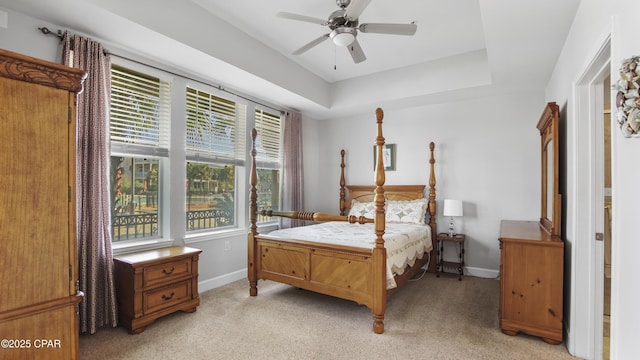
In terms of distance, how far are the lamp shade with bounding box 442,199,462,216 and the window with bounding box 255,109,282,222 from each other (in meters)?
2.44

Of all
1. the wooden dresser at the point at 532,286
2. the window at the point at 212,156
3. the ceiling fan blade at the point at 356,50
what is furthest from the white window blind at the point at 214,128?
the wooden dresser at the point at 532,286

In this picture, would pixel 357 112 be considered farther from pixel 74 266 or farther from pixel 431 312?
pixel 74 266

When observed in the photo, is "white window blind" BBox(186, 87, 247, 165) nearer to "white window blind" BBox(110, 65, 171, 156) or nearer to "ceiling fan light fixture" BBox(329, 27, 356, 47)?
"white window blind" BBox(110, 65, 171, 156)

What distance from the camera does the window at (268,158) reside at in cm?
461

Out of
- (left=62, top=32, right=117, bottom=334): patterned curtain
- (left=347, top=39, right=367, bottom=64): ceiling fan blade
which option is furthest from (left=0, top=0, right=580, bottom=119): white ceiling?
(left=347, top=39, right=367, bottom=64): ceiling fan blade

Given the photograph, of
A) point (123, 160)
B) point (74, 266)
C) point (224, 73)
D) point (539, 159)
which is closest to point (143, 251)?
point (123, 160)

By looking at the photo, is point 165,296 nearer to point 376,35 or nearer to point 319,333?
point 319,333

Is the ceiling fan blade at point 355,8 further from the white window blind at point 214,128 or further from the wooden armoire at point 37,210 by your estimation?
the white window blind at point 214,128

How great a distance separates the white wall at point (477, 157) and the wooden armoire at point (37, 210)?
13.5 ft

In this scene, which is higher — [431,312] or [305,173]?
[305,173]

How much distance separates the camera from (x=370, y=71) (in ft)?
14.9

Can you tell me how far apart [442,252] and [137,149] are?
4038mm

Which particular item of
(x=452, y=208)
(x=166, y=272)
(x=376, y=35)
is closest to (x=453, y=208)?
(x=452, y=208)

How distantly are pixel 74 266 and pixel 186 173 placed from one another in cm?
184
